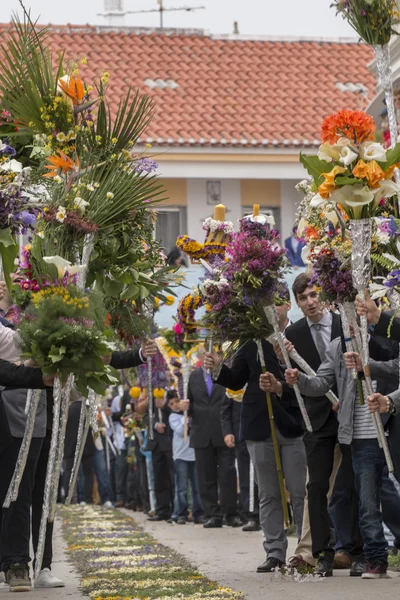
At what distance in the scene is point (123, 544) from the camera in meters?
15.3

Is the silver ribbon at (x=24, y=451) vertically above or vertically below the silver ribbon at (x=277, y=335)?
below

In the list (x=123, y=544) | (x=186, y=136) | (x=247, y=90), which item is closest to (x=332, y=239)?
(x=123, y=544)

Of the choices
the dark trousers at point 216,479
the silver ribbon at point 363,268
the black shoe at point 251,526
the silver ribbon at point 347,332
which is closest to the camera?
the silver ribbon at point 363,268

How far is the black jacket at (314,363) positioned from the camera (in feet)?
37.8

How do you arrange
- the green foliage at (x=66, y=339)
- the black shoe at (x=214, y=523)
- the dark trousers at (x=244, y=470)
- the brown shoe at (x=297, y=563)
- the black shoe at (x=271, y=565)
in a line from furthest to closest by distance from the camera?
1. the black shoe at (x=214, y=523)
2. the dark trousers at (x=244, y=470)
3. the black shoe at (x=271, y=565)
4. the brown shoe at (x=297, y=563)
5. the green foliage at (x=66, y=339)

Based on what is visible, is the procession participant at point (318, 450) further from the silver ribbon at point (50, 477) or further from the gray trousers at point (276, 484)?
the silver ribbon at point (50, 477)

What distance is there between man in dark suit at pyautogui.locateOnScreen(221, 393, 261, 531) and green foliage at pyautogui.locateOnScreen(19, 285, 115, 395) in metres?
8.19

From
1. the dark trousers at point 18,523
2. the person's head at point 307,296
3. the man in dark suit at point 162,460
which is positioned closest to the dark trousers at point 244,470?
the man in dark suit at point 162,460

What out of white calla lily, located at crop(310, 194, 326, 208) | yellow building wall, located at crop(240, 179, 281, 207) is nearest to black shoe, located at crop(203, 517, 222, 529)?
white calla lily, located at crop(310, 194, 326, 208)

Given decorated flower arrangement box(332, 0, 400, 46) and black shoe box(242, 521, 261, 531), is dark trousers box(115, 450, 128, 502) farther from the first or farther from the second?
decorated flower arrangement box(332, 0, 400, 46)

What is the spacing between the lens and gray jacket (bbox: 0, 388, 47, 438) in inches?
437

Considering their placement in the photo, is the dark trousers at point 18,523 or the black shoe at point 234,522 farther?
the black shoe at point 234,522

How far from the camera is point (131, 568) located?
39.9 feet

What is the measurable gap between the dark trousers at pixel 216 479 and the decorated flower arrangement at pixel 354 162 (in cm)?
936
